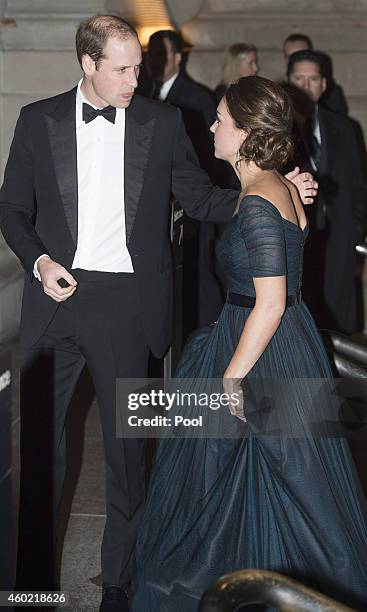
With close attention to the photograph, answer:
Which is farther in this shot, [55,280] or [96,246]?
[96,246]

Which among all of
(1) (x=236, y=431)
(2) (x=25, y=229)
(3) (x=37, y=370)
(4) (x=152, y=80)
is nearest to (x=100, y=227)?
(2) (x=25, y=229)

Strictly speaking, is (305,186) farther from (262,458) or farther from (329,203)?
(329,203)

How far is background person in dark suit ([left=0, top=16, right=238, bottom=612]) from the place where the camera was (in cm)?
414

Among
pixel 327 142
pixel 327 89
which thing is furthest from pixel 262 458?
pixel 327 89

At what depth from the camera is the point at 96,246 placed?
416 centimetres

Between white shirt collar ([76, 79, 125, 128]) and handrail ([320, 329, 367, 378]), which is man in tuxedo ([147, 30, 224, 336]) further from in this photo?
white shirt collar ([76, 79, 125, 128])

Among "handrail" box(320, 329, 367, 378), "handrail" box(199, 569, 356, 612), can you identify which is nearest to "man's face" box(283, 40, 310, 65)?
"handrail" box(320, 329, 367, 378)

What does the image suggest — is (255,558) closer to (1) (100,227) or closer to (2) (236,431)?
(2) (236,431)

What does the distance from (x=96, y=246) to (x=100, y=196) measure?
0.18 metres

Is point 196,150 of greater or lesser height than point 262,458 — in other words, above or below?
above

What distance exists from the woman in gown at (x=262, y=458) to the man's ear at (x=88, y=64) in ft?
1.58

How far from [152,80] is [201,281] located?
171 cm

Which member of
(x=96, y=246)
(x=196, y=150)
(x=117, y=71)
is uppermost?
(x=196, y=150)

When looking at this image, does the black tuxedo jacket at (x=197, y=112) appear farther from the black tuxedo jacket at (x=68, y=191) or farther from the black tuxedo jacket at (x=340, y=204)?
the black tuxedo jacket at (x=68, y=191)
